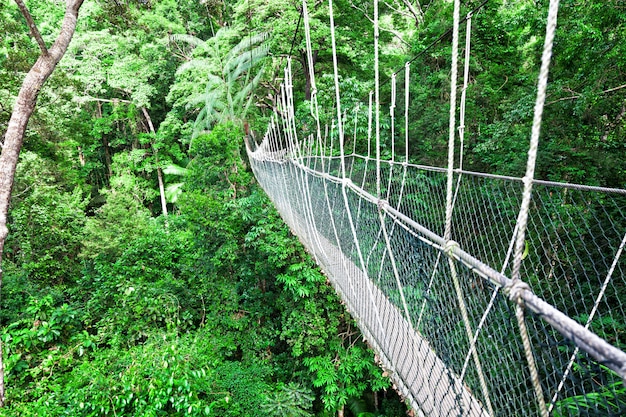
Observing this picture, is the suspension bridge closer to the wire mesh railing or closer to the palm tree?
the wire mesh railing

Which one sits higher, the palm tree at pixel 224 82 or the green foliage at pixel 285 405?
the palm tree at pixel 224 82

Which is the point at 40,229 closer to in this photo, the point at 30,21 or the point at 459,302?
the point at 30,21

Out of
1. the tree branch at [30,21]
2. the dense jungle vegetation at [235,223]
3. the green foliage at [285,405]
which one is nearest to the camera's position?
the tree branch at [30,21]

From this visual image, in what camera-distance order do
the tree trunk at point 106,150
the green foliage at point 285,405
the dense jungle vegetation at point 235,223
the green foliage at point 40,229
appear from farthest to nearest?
the tree trunk at point 106,150 → the green foliage at point 40,229 → the green foliage at point 285,405 → the dense jungle vegetation at point 235,223

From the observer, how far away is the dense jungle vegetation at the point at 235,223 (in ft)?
8.43

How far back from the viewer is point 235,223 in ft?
16.3

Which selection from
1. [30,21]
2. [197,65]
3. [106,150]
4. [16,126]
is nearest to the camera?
[30,21]

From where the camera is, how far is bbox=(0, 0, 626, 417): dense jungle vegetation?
257 centimetres

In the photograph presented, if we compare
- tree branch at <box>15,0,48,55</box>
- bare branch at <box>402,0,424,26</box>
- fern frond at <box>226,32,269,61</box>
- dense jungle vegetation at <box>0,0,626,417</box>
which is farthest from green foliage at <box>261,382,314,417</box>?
bare branch at <box>402,0,424,26</box>

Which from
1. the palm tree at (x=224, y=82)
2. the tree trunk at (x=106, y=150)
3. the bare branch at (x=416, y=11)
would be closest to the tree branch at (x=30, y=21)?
the palm tree at (x=224, y=82)

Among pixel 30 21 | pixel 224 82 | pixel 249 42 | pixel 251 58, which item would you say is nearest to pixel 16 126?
pixel 30 21

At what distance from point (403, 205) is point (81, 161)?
9668 millimetres

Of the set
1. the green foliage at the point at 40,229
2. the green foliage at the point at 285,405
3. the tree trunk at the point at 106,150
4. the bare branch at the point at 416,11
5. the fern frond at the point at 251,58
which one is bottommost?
the green foliage at the point at 285,405

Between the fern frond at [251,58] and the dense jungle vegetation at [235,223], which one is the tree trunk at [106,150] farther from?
the fern frond at [251,58]
